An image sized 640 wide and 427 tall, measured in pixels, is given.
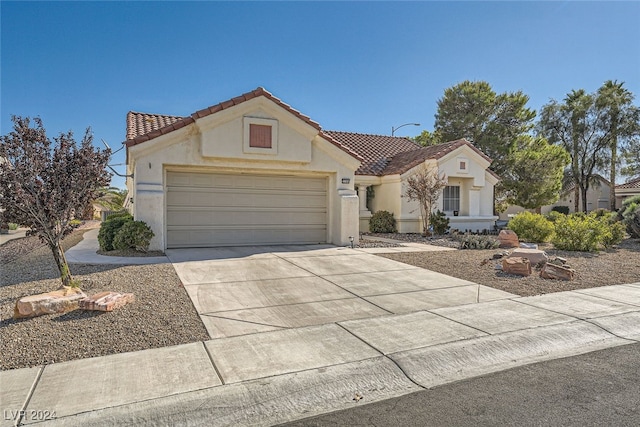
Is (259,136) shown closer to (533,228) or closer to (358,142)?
(358,142)

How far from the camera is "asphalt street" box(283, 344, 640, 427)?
3344 millimetres

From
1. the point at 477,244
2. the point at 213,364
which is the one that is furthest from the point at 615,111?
the point at 213,364

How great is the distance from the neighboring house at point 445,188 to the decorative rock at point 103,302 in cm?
1358

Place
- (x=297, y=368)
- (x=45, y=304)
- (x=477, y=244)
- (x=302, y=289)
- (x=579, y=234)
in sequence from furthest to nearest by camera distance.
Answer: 1. (x=477, y=244)
2. (x=579, y=234)
3. (x=302, y=289)
4. (x=45, y=304)
5. (x=297, y=368)

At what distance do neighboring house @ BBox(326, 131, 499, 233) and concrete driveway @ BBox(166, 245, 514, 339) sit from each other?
7.81 m

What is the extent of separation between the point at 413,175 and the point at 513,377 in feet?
47.3

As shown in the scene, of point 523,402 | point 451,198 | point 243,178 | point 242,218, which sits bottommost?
point 523,402

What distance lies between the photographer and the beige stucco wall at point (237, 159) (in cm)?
1130

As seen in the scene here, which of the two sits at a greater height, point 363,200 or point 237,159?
point 237,159

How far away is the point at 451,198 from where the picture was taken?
65.0 ft

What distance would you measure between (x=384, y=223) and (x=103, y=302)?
14.0 meters

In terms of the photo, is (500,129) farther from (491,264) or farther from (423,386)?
(423,386)

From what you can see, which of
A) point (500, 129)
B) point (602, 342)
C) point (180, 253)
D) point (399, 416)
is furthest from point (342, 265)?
point (500, 129)

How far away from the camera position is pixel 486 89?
1133 inches
